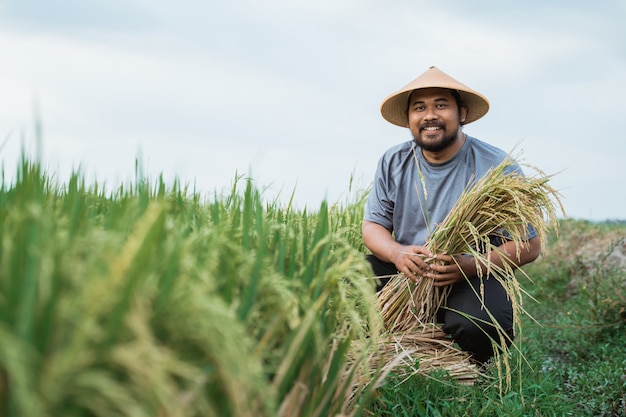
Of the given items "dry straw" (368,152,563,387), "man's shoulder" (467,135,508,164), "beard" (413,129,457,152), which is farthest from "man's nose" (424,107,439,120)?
"dry straw" (368,152,563,387)

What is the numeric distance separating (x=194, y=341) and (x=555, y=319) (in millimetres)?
4835

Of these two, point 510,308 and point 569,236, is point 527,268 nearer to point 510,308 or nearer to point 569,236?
point 569,236

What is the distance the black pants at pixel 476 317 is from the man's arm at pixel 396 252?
0.86 feet

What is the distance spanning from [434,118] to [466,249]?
85 cm

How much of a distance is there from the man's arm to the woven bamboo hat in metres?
0.76

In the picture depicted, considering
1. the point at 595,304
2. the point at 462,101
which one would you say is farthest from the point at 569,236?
the point at 462,101

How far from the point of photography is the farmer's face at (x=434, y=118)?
3523 mm

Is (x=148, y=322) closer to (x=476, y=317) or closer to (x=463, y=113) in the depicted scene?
(x=476, y=317)

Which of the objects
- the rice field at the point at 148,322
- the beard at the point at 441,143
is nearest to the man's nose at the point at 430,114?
the beard at the point at 441,143

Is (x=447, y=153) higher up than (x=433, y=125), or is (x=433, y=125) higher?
(x=433, y=125)

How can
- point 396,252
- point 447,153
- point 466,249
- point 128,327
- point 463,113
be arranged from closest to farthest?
point 128,327
point 466,249
point 396,252
point 447,153
point 463,113

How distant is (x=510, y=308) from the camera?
10.8 ft

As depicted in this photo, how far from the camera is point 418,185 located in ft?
11.9

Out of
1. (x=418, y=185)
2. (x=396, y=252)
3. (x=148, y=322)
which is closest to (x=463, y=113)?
(x=418, y=185)
